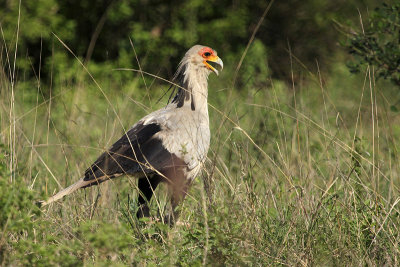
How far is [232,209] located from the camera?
3645 mm

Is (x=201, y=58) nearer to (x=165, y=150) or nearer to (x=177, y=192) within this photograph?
(x=165, y=150)

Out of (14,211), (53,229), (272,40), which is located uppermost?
(14,211)

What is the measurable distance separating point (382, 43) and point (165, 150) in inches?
68.5

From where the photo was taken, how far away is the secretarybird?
4324 millimetres

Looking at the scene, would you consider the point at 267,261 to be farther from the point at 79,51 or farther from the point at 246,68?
the point at 79,51

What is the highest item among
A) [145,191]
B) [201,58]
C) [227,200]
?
[201,58]

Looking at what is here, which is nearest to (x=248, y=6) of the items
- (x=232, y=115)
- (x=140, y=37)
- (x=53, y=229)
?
(x=140, y=37)

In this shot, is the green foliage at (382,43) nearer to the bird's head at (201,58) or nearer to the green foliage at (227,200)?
the green foliage at (227,200)

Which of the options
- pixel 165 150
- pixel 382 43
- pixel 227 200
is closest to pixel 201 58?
pixel 165 150

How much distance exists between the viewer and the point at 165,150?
14.9ft

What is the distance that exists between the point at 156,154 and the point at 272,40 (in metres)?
7.48

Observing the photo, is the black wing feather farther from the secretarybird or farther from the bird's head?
the bird's head

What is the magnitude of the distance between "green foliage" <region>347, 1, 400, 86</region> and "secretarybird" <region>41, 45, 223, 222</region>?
1.18 meters

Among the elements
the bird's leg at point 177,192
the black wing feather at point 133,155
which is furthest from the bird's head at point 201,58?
the bird's leg at point 177,192
